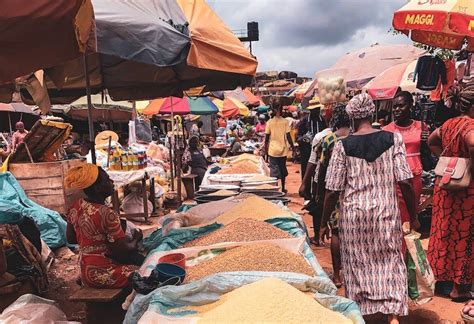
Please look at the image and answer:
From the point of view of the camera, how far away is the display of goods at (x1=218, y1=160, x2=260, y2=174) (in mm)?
5406

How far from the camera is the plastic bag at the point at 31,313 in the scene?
2.37 meters

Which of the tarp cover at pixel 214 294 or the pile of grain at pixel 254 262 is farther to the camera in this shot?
the pile of grain at pixel 254 262

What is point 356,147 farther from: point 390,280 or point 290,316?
point 290,316

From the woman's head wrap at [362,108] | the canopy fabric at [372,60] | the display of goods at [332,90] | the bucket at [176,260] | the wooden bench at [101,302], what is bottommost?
the wooden bench at [101,302]

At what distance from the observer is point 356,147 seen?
2.62 metres

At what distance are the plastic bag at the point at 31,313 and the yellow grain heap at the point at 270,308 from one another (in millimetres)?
1243

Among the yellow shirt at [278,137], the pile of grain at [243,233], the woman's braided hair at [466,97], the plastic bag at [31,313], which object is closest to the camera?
the plastic bag at [31,313]

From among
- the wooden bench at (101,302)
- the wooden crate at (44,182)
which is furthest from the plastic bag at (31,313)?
the wooden crate at (44,182)

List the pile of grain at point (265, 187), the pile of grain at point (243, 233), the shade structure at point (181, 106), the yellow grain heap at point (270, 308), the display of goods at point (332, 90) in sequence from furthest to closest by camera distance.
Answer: the shade structure at point (181, 106), the display of goods at point (332, 90), the pile of grain at point (265, 187), the pile of grain at point (243, 233), the yellow grain heap at point (270, 308)

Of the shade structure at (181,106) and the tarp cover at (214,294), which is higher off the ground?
the shade structure at (181,106)

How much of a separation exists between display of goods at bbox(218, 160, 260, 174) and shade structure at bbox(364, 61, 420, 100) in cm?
312

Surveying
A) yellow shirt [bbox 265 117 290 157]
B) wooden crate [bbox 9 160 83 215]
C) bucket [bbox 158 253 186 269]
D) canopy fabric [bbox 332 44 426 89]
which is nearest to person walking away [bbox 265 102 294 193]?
yellow shirt [bbox 265 117 290 157]

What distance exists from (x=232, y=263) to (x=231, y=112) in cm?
1494

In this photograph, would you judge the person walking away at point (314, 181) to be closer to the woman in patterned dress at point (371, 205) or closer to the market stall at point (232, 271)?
the market stall at point (232, 271)
